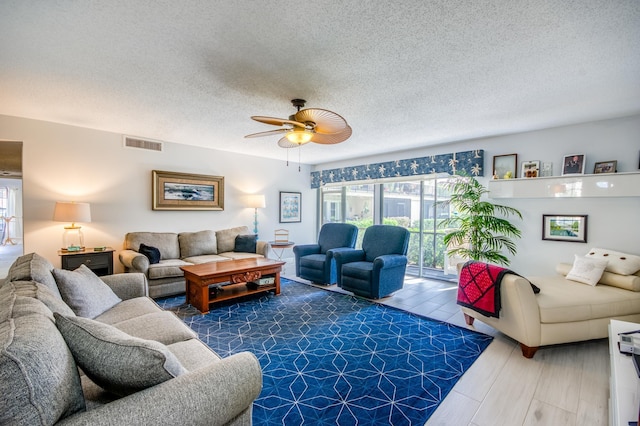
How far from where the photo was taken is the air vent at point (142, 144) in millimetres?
4623

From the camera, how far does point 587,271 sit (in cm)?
311

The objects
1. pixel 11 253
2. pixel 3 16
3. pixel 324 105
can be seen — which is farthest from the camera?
pixel 11 253

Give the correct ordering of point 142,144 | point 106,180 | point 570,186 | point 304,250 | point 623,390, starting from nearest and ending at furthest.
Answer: point 623,390 → point 570,186 → point 106,180 → point 142,144 → point 304,250

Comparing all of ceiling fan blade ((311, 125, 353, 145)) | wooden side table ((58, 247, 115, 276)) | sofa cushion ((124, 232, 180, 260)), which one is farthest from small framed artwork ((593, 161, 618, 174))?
wooden side table ((58, 247, 115, 276))

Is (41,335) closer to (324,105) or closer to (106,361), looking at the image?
(106,361)

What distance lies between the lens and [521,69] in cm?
239

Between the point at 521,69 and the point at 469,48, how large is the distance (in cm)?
64

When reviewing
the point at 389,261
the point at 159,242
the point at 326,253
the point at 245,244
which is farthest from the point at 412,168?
the point at 159,242

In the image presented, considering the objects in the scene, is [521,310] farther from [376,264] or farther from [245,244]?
[245,244]

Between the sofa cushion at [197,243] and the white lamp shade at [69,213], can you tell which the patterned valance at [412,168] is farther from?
the white lamp shade at [69,213]

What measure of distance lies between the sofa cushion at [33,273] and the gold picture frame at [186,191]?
2.93 metres

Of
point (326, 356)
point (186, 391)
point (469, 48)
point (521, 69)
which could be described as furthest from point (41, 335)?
point (521, 69)

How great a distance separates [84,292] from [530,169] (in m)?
5.24

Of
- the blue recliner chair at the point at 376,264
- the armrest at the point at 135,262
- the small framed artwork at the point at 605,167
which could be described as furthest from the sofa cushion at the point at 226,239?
the small framed artwork at the point at 605,167
